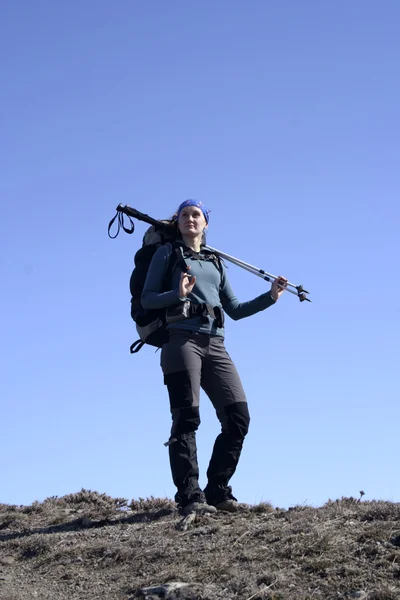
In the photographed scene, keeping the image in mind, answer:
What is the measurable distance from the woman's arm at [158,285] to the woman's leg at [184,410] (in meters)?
0.41

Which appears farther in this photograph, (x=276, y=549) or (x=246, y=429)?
(x=246, y=429)

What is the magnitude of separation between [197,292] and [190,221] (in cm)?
72

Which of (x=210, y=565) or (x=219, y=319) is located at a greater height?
(x=219, y=319)

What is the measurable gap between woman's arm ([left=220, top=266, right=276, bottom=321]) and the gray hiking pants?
47cm

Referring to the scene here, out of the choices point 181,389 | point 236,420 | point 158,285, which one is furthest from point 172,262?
point 236,420

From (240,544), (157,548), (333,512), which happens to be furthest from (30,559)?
(333,512)

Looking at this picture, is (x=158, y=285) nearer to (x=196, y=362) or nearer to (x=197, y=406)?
(x=196, y=362)

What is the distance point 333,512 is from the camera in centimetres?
794

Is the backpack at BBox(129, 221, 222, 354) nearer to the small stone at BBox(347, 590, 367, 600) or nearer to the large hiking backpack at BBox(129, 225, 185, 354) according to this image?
the large hiking backpack at BBox(129, 225, 185, 354)

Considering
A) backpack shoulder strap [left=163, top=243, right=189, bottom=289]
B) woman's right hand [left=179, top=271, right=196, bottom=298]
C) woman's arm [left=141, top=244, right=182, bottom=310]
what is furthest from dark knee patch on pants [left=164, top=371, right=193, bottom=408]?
backpack shoulder strap [left=163, top=243, right=189, bottom=289]

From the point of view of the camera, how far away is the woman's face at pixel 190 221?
29.8 ft

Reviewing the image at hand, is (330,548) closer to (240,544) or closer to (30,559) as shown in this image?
(240,544)

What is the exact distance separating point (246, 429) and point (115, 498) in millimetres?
2827

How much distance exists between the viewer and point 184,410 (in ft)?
28.3
